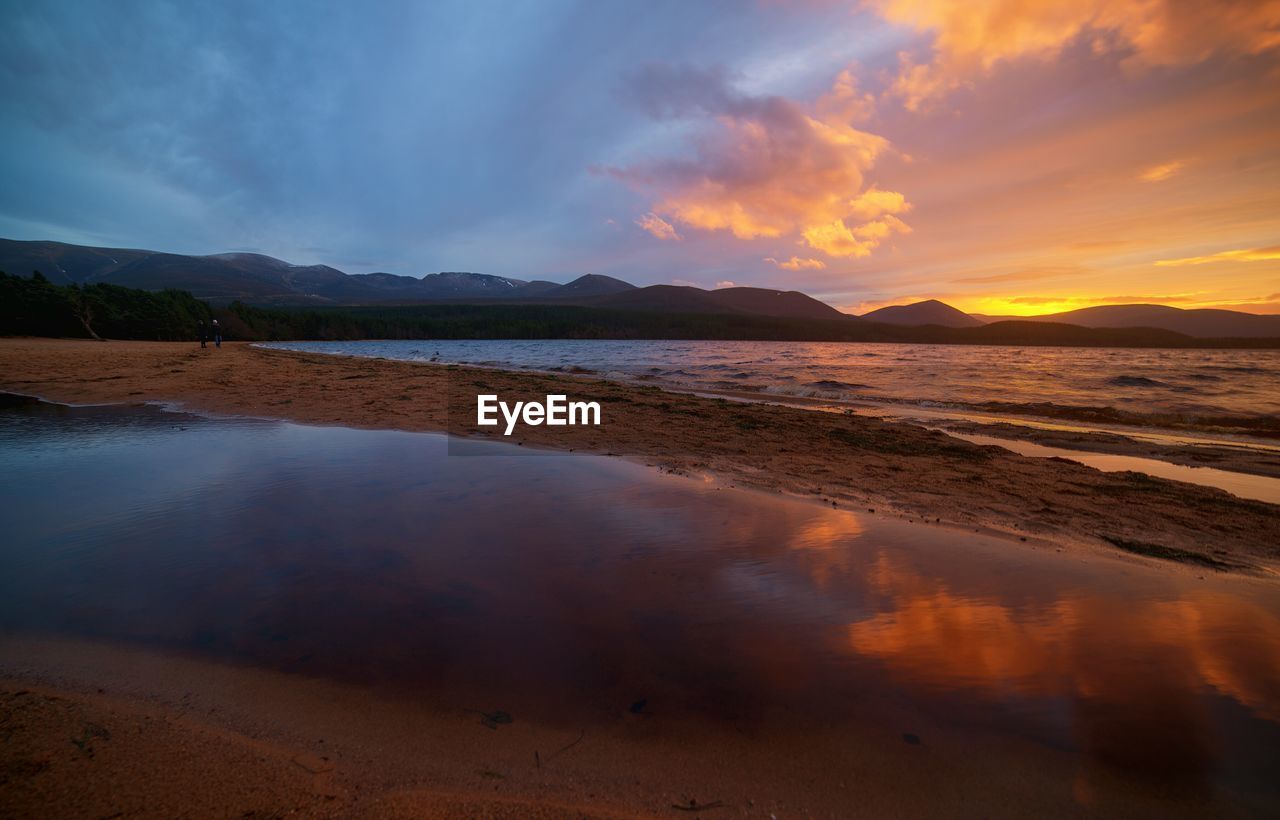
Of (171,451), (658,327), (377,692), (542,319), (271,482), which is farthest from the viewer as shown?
(542,319)

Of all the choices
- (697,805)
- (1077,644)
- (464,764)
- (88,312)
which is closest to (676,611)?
(697,805)

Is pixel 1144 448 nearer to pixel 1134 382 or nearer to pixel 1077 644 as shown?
pixel 1077 644

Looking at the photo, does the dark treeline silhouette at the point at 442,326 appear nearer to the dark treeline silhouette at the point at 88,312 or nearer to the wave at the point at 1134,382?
the dark treeline silhouette at the point at 88,312

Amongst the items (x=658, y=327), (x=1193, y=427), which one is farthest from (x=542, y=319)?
(x=1193, y=427)

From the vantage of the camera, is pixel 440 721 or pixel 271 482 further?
pixel 271 482

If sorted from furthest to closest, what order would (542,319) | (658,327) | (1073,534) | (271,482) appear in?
(542,319) < (658,327) < (271,482) < (1073,534)

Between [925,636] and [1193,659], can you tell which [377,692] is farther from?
[1193,659]

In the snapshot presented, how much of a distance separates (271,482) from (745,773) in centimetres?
724

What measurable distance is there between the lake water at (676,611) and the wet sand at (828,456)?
991 mm

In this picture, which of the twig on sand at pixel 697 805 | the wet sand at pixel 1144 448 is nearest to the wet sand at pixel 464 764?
the twig on sand at pixel 697 805

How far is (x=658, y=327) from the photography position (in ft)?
485

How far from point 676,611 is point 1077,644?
2.86 m

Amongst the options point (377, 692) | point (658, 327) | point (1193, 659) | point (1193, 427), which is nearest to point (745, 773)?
point (377, 692)

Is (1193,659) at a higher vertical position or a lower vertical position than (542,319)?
lower
